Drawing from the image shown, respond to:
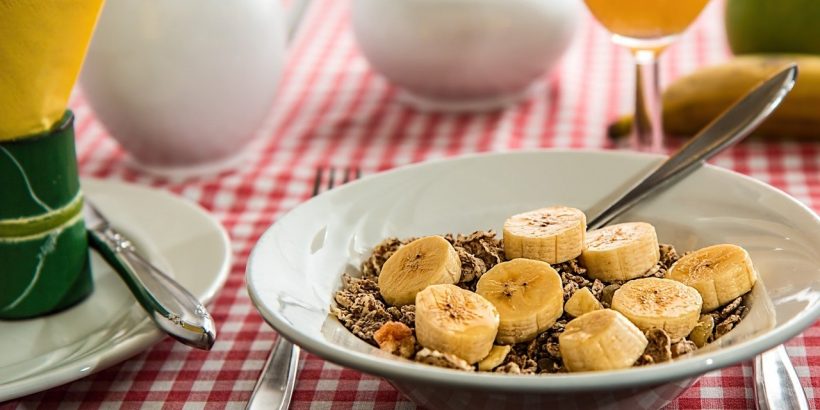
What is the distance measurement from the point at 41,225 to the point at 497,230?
33 cm

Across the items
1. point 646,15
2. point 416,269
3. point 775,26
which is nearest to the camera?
point 416,269

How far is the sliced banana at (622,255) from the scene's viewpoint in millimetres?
625

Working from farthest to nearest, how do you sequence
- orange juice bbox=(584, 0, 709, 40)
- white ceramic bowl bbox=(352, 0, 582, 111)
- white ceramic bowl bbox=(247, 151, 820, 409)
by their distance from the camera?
white ceramic bowl bbox=(352, 0, 582, 111), orange juice bbox=(584, 0, 709, 40), white ceramic bowl bbox=(247, 151, 820, 409)

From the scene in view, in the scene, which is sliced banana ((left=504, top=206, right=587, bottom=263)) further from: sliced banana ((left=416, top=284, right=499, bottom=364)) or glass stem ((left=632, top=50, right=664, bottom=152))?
glass stem ((left=632, top=50, right=664, bottom=152))

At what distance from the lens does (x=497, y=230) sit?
74cm

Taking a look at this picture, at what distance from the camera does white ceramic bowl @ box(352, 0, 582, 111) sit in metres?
1.12

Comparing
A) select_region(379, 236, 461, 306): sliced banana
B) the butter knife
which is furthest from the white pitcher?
select_region(379, 236, 461, 306): sliced banana

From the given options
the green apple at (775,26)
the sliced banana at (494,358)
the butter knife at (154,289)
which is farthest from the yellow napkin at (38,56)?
the green apple at (775,26)

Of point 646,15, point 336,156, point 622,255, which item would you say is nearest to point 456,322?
point 622,255

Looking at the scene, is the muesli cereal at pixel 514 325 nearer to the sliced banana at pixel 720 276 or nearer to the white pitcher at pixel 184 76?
the sliced banana at pixel 720 276

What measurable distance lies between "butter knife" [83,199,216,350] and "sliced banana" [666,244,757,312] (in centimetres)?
30

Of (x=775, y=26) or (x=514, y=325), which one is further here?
(x=775, y=26)

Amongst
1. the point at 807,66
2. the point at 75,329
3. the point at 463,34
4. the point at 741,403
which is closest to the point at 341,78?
the point at 463,34

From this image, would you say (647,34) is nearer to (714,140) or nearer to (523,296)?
(714,140)
